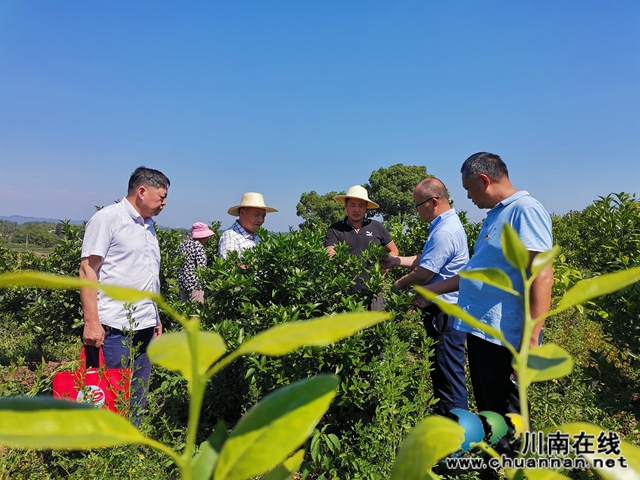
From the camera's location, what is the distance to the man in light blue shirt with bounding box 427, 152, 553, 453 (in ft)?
7.75

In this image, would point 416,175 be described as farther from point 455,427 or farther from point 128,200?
point 455,427

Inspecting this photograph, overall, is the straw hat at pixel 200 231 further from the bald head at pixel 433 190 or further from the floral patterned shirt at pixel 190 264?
the bald head at pixel 433 190

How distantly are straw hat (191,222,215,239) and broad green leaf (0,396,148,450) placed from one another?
17.5 feet

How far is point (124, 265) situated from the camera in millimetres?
3055

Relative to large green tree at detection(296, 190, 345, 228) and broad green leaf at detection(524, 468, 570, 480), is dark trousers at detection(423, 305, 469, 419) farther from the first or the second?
large green tree at detection(296, 190, 345, 228)

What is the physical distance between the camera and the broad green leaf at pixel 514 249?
0.39m

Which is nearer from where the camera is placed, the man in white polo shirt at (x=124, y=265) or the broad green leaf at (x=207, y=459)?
A: the broad green leaf at (x=207, y=459)

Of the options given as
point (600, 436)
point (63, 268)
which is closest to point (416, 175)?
point (63, 268)

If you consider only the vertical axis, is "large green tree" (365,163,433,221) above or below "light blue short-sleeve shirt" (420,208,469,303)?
above

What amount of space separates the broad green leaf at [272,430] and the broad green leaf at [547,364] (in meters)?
0.20

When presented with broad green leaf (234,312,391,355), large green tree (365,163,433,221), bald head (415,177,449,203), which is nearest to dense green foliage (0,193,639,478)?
bald head (415,177,449,203)

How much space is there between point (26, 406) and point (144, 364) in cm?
336

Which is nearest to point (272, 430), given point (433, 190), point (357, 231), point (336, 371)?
point (336, 371)

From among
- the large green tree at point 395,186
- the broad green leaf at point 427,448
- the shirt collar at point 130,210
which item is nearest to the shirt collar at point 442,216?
the shirt collar at point 130,210
